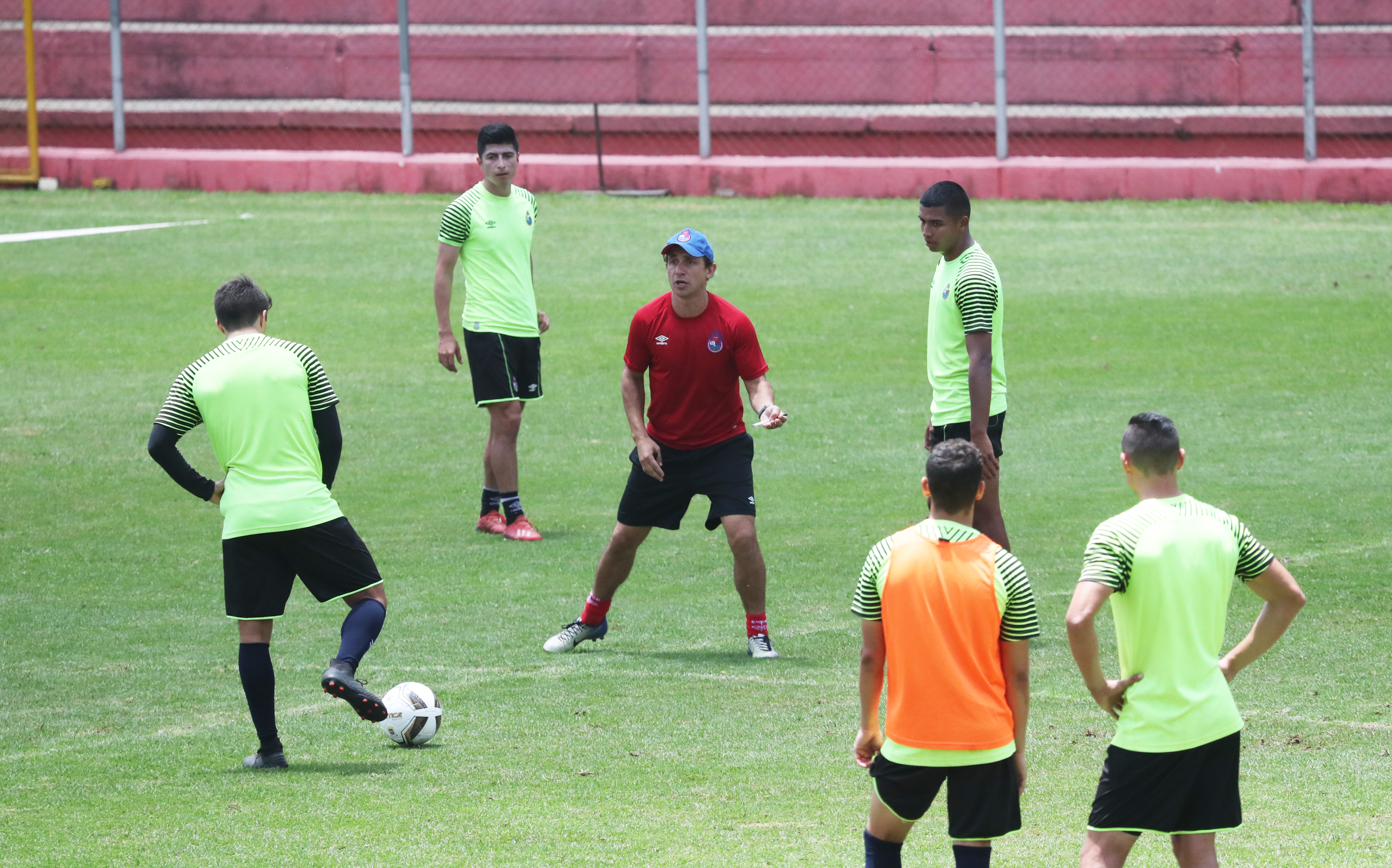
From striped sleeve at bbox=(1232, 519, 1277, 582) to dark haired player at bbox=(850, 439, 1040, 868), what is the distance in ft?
1.97

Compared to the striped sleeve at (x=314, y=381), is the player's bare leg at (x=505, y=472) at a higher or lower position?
lower

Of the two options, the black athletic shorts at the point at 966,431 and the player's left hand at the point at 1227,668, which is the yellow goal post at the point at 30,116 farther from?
the player's left hand at the point at 1227,668

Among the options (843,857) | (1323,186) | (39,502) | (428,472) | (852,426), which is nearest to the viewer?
(843,857)

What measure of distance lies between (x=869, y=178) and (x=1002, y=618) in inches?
757

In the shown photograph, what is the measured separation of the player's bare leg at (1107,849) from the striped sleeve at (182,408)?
12.3 ft

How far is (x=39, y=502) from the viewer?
40.1 feet

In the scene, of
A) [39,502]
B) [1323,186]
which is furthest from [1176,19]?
[39,502]

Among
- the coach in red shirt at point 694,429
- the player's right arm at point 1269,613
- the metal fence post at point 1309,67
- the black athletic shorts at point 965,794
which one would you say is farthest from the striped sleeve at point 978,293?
the metal fence post at point 1309,67

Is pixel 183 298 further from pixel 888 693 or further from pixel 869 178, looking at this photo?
pixel 888 693

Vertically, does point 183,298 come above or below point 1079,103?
below

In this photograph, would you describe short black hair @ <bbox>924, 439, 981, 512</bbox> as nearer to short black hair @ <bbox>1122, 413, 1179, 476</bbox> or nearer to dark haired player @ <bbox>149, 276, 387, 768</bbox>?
short black hair @ <bbox>1122, 413, 1179, 476</bbox>

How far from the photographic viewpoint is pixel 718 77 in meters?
26.6

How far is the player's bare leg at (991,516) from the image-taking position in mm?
8570

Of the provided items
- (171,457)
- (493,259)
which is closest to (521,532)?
(493,259)
